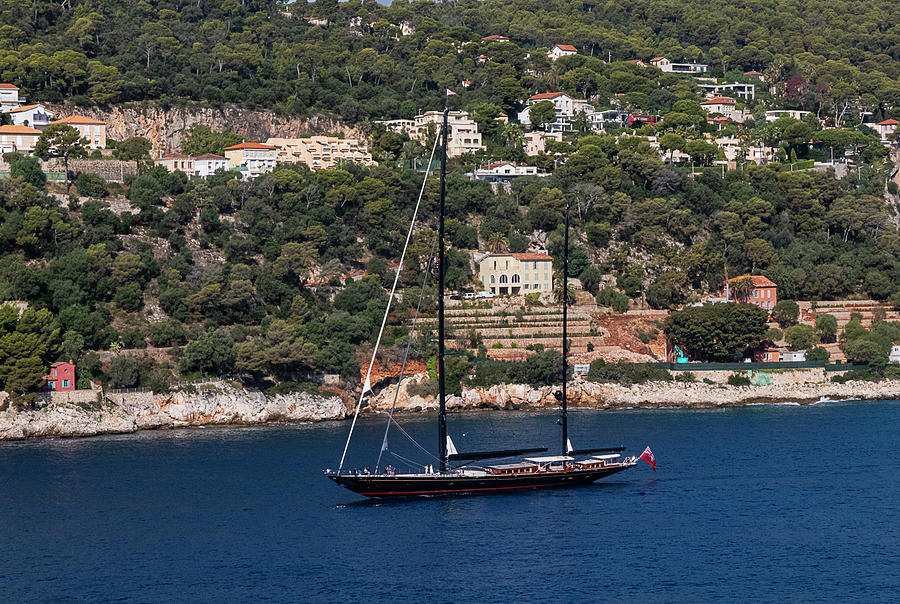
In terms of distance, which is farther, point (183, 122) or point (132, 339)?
point (183, 122)

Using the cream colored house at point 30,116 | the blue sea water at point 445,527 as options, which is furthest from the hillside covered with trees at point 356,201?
the blue sea water at point 445,527

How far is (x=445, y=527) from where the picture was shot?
3950 centimetres

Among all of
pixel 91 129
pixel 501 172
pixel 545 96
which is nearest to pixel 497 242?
pixel 501 172

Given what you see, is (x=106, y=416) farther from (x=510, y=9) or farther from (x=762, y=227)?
(x=510, y=9)

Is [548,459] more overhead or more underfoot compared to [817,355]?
more overhead

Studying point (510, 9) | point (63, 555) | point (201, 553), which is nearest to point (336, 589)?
point (201, 553)

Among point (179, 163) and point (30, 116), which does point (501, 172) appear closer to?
point (179, 163)

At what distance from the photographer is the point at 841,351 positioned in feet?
251

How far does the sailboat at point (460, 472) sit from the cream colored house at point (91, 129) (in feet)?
165

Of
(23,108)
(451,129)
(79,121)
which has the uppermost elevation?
(23,108)

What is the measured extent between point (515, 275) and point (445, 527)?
42169mm

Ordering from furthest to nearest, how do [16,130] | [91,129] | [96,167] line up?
1. [91,129]
2. [16,130]
3. [96,167]

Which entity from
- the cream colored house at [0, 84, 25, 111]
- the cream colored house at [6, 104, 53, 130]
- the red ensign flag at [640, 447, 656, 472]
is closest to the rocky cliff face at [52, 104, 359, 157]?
the cream colored house at [0, 84, 25, 111]

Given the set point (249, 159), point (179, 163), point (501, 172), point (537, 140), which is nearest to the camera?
point (179, 163)
